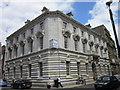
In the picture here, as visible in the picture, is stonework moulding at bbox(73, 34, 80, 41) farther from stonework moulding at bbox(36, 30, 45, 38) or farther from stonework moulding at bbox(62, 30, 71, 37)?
stonework moulding at bbox(36, 30, 45, 38)

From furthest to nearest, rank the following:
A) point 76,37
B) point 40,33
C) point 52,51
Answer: point 76,37 → point 40,33 → point 52,51

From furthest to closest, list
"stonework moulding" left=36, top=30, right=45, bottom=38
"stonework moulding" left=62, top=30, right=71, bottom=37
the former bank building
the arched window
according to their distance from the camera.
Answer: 1. the arched window
2. "stonework moulding" left=62, top=30, right=71, bottom=37
3. "stonework moulding" left=36, top=30, right=45, bottom=38
4. the former bank building

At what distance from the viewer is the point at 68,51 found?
24.3 meters

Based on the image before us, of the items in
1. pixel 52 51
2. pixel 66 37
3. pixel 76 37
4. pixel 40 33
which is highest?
pixel 40 33

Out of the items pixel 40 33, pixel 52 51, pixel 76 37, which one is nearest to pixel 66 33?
pixel 76 37

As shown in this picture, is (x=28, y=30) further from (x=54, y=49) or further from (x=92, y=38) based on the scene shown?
(x=92, y=38)

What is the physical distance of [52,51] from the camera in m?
22.0

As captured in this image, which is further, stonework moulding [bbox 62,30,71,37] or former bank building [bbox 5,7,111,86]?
stonework moulding [bbox 62,30,71,37]

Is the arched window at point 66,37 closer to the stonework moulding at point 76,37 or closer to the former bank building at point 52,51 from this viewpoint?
the former bank building at point 52,51

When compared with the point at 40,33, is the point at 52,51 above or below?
below

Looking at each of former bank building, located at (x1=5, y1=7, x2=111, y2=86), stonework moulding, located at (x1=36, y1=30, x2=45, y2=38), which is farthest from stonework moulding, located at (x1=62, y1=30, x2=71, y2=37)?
stonework moulding, located at (x1=36, y1=30, x2=45, y2=38)

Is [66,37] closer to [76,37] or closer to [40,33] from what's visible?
[76,37]

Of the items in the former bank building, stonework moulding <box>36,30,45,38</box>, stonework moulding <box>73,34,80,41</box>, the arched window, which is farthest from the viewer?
stonework moulding <box>73,34,80,41</box>

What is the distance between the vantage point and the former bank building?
867 inches
